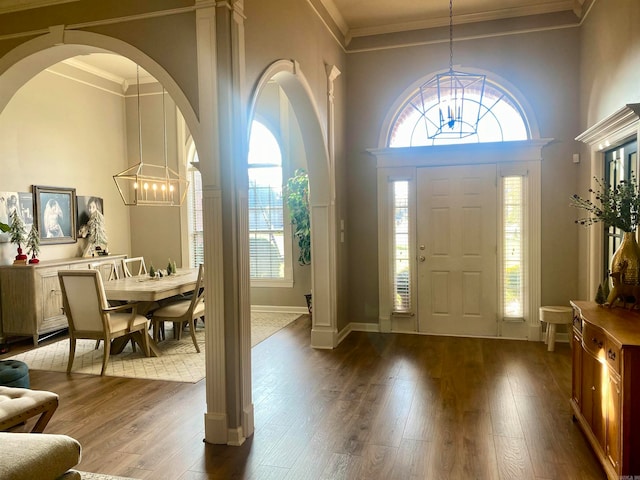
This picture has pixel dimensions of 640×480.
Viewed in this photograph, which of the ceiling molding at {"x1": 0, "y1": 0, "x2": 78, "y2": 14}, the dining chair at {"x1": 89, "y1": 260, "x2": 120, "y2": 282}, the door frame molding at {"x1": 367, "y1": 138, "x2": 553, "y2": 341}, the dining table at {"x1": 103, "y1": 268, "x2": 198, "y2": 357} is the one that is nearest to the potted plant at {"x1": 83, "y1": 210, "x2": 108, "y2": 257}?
the dining chair at {"x1": 89, "y1": 260, "x2": 120, "y2": 282}

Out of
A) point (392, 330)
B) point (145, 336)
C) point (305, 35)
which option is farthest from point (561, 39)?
point (145, 336)

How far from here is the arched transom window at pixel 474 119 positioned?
18.2 feet

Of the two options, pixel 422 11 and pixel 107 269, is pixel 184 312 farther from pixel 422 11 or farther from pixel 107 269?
pixel 422 11

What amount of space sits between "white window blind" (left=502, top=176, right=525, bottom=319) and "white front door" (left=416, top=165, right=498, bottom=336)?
12 centimetres

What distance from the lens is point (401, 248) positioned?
5848 mm

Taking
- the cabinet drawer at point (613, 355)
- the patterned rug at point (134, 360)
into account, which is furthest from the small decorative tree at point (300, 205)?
the cabinet drawer at point (613, 355)

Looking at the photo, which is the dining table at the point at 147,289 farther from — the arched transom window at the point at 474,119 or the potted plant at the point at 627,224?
the potted plant at the point at 627,224

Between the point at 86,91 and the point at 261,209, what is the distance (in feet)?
10.4

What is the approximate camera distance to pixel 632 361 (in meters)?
2.25

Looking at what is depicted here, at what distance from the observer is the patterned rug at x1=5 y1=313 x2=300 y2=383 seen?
4.49 metres

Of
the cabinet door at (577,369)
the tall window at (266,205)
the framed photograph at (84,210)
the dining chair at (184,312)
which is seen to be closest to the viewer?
the cabinet door at (577,369)

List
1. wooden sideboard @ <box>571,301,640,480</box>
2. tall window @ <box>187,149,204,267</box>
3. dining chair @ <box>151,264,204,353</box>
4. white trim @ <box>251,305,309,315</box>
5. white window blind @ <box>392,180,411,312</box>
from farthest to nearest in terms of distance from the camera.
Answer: tall window @ <box>187,149,204,267</box> < white trim @ <box>251,305,309,315</box> < white window blind @ <box>392,180,411,312</box> < dining chair @ <box>151,264,204,353</box> < wooden sideboard @ <box>571,301,640,480</box>

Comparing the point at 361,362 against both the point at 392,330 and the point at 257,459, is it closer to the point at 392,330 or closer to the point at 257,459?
the point at 392,330

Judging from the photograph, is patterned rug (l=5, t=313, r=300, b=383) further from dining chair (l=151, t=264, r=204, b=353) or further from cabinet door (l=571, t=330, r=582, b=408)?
cabinet door (l=571, t=330, r=582, b=408)
